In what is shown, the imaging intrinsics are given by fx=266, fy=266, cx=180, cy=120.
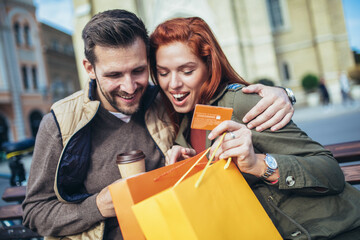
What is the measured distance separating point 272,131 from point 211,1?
1920 cm

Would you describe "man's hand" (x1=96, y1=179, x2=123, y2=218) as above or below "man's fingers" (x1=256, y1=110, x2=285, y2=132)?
below

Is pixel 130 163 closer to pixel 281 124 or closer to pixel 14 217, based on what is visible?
pixel 281 124

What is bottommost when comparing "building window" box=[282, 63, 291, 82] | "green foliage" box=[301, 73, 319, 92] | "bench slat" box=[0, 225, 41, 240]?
"bench slat" box=[0, 225, 41, 240]

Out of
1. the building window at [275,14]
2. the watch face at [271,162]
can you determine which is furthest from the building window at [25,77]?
the watch face at [271,162]

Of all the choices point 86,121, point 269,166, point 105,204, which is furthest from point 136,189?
point 86,121

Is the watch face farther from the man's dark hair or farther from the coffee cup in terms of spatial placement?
the man's dark hair

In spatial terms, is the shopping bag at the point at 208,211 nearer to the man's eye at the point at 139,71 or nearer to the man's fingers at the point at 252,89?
the man's fingers at the point at 252,89

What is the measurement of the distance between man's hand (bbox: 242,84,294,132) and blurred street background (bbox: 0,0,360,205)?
52.7ft

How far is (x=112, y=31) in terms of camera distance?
1933 mm

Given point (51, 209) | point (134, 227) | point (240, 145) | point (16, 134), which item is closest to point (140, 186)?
point (134, 227)

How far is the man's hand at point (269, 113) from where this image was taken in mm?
1624

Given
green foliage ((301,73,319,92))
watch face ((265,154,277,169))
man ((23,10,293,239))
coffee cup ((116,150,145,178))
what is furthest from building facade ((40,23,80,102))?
watch face ((265,154,277,169))

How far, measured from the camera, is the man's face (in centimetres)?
197

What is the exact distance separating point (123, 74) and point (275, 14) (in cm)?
2485
